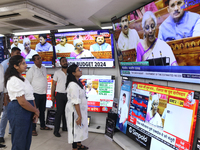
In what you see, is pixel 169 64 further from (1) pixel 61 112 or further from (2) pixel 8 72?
(1) pixel 61 112

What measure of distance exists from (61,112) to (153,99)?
6.74ft

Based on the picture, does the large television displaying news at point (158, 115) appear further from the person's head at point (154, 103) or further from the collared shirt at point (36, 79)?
the collared shirt at point (36, 79)

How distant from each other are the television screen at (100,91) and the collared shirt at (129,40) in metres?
0.97

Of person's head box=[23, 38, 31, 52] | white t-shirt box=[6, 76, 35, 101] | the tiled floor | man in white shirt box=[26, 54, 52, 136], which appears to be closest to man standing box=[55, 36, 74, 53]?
man in white shirt box=[26, 54, 52, 136]

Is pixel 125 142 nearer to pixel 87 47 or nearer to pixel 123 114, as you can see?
pixel 123 114

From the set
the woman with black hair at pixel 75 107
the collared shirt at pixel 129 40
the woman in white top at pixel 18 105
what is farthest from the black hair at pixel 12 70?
the collared shirt at pixel 129 40

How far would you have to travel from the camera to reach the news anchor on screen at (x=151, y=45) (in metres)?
2.11

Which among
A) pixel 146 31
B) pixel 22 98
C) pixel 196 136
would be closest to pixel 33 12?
pixel 22 98

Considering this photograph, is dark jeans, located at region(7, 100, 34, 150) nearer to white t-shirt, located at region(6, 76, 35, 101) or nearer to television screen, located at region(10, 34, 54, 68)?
white t-shirt, located at region(6, 76, 35, 101)

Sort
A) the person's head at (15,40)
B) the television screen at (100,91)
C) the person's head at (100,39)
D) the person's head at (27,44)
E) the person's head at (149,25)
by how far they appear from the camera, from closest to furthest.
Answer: the person's head at (149,25) < the person's head at (100,39) < the television screen at (100,91) < the person's head at (27,44) < the person's head at (15,40)

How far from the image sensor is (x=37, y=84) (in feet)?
11.7

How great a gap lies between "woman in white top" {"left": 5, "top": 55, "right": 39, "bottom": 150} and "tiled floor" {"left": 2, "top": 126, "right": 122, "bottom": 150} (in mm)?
1194

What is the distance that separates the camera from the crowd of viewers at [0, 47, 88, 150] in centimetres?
188

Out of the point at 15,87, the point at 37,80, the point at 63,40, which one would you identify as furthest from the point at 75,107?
the point at 63,40
